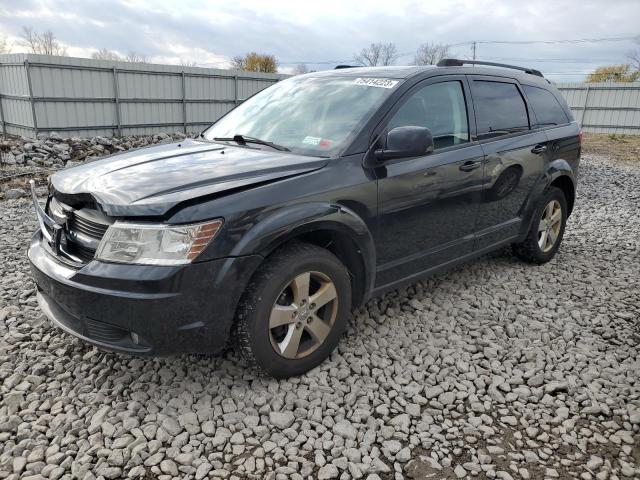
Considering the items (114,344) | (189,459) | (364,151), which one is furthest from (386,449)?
(364,151)

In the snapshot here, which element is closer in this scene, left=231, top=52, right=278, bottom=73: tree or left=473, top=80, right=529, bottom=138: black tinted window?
left=473, top=80, right=529, bottom=138: black tinted window

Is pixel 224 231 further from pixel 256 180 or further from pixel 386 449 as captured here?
pixel 386 449

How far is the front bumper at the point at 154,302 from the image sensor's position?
230cm

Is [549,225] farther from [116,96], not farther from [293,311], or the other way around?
[116,96]

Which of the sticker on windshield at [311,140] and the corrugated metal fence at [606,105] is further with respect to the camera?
the corrugated metal fence at [606,105]

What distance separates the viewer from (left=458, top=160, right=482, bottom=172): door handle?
11.7 ft

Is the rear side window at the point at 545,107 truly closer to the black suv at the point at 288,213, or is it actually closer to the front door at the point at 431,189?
the black suv at the point at 288,213

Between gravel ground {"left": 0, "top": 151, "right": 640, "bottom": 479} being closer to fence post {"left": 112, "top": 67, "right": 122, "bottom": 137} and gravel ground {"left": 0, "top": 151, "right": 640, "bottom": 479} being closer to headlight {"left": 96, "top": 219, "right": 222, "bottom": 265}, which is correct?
headlight {"left": 96, "top": 219, "right": 222, "bottom": 265}

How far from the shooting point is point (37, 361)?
3.02 metres

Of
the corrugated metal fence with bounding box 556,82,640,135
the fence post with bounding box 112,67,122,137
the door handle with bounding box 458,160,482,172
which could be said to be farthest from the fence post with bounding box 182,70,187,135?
the corrugated metal fence with bounding box 556,82,640,135

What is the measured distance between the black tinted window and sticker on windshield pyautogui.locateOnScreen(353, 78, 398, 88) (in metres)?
0.86

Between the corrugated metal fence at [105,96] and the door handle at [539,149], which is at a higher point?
the corrugated metal fence at [105,96]

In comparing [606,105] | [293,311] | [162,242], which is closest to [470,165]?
[293,311]

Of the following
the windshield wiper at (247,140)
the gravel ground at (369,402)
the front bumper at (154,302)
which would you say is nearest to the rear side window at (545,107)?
the gravel ground at (369,402)
